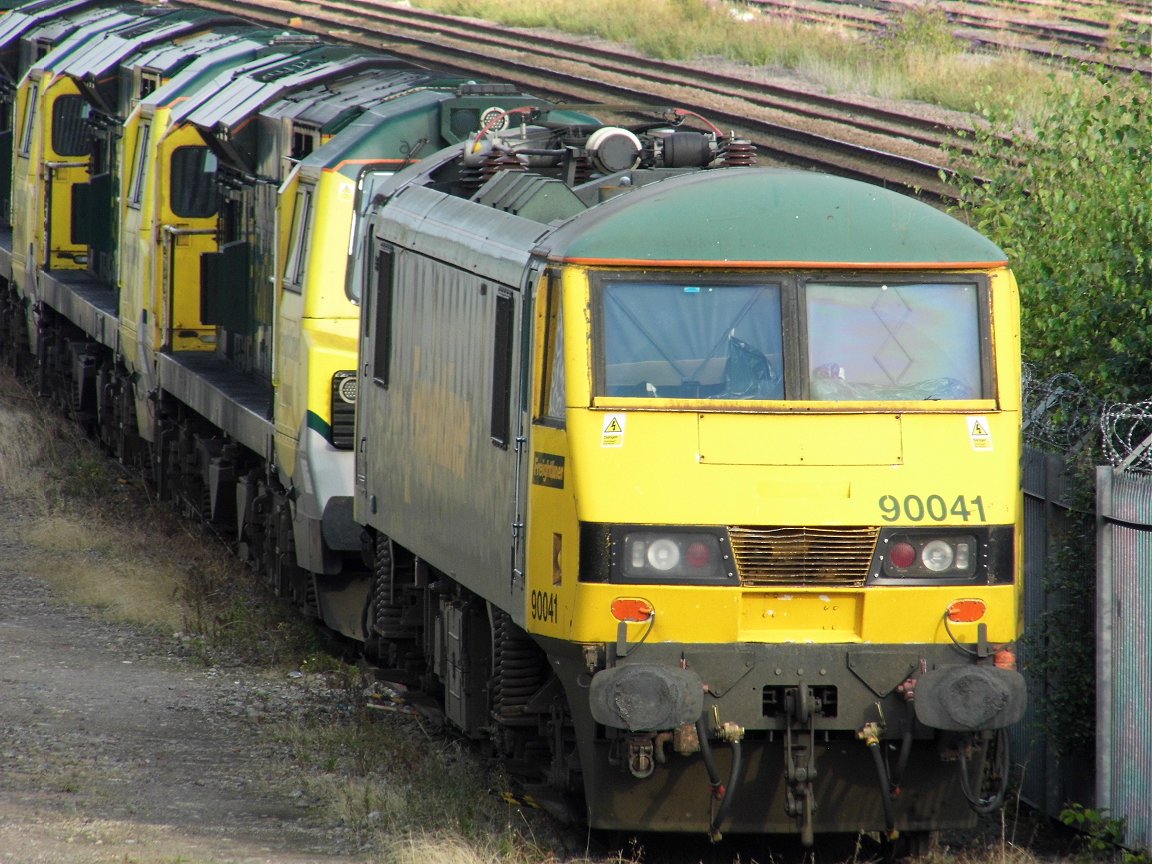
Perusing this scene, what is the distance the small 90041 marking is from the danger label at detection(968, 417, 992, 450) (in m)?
0.20

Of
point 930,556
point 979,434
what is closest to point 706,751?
point 930,556

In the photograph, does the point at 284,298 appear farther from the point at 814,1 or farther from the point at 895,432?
the point at 814,1

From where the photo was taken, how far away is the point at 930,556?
7.92 meters

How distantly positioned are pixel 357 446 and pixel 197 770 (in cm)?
205

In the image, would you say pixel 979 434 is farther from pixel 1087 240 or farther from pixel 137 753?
pixel 137 753

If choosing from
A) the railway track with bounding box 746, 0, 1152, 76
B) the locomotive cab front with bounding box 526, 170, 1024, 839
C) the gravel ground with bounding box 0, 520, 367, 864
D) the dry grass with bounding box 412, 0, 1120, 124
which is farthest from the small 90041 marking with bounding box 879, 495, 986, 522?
the railway track with bounding box 746, 0, 1152, 76

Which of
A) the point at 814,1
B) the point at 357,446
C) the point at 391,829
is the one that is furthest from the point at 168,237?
the point at 814,1

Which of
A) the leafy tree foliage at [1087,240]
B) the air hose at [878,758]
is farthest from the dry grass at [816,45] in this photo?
the air hose at [878,758]

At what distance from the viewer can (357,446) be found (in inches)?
431

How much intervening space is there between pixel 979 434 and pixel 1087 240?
2562mm

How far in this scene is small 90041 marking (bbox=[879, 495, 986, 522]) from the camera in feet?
25.8

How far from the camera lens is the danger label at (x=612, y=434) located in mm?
7820

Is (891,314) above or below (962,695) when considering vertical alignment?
above

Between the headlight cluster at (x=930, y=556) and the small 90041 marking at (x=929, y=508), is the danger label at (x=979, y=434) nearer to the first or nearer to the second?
the small 90041 marking at (x=929, y=508)
